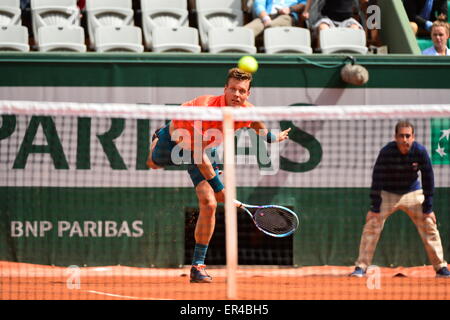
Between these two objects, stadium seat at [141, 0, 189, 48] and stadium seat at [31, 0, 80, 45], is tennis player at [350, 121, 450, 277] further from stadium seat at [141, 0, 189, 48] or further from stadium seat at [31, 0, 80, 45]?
stadium seat at [31, 0, 80, 45]

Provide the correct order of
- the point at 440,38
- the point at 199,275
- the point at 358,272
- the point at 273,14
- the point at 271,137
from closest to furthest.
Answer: the point at 271,137, the point at 199,275, the point at 358,272, the point at 440,38, the point at 273,14

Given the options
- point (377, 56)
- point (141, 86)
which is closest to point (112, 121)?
point (141, 86)

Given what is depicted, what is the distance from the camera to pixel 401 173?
8.45m

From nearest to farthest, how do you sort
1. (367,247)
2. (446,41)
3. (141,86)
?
(367,247), (141,86), (446,41)

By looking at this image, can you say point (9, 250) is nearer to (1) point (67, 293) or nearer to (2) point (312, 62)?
(1) point (67, 293)

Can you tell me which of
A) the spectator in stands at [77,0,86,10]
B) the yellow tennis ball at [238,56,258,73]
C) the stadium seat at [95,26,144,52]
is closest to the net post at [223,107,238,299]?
the yellow tennis ball at [238,56,258,73]

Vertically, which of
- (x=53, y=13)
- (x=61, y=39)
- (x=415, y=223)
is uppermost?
(x=53, y=13)

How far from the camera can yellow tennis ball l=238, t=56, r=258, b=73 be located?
26.8 ft

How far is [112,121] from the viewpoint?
29.1 feet

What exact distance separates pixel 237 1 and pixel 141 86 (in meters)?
2.10

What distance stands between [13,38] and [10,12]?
0.75m

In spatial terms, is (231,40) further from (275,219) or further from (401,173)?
(275,219)

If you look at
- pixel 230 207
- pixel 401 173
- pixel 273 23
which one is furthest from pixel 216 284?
pixel 273 23
